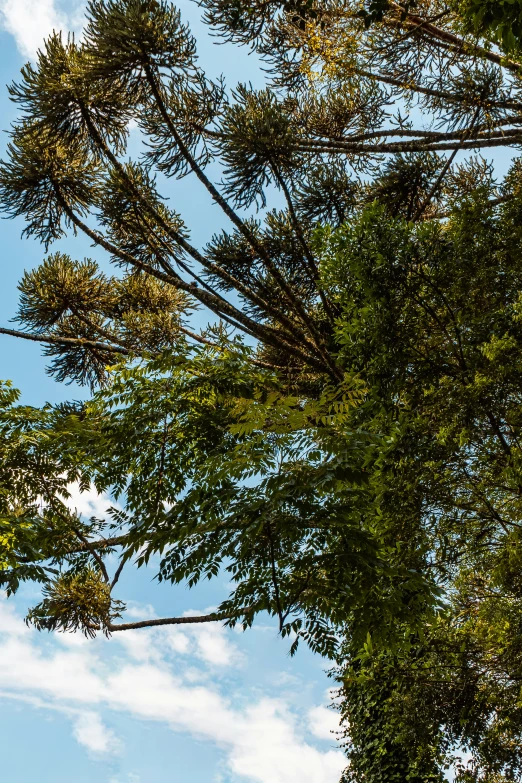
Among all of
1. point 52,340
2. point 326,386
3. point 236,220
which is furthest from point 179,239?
point 326,386

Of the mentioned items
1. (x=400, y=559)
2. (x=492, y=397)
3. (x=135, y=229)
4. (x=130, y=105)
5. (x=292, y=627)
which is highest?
(x=130, y=105)

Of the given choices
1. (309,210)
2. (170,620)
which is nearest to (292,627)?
(170,620)

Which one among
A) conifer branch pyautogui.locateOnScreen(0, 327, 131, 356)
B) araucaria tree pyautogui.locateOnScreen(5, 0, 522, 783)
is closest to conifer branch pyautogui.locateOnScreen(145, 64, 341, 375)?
araucaria tree pyautogui.locateOnScreen(5, 0, 522, 783)

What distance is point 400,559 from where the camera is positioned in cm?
582

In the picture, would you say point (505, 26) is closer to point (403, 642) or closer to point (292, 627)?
point (292, 627)

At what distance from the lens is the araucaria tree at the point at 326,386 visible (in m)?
5.11

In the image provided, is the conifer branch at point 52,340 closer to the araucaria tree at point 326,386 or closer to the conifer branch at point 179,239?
the araucaria tree at point 326,386

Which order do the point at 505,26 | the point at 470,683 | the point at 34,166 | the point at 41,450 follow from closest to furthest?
the point at 505,26
the point at 470,683
the point at 41,450
the point at 34,166

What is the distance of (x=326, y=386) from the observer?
5.87 m

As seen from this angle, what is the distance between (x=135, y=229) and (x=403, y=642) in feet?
26.3

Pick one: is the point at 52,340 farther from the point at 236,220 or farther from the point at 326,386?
the point at 326,386


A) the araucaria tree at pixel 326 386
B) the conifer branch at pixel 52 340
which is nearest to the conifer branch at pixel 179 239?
the araucaria tree at pixel 326 386

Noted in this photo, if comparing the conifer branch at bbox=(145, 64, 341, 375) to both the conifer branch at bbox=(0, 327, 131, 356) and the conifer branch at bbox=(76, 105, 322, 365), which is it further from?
the conifer branch at bbox=(0, 327, 131, 356)

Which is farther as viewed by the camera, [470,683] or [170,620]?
[170,620]
